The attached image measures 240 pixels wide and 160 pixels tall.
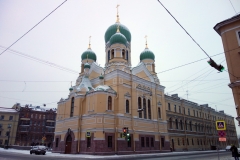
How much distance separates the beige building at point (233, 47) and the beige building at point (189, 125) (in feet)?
73.3

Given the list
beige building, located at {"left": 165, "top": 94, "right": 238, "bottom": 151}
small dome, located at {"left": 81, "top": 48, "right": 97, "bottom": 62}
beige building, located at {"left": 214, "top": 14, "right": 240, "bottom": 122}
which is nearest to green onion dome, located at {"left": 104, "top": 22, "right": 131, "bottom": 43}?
small dome, located at {"left": 81, "top": 48, "right": 97, "bottom": 62}

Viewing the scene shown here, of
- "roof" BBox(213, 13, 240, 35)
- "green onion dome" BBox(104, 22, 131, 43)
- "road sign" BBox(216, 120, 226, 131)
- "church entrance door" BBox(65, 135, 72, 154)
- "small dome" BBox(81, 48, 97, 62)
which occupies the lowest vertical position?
"church entrance door" BBox(65, 135, 72, 154)

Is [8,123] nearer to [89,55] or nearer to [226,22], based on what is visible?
[89,55]

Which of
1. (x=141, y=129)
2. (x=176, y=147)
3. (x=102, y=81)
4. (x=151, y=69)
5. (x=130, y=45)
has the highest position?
(x=130, y=45)

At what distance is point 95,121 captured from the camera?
2569 centimetres

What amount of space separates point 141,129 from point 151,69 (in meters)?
12.9

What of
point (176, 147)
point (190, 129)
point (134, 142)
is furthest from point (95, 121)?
point (190, 129)

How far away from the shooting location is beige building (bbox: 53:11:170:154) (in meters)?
26.0

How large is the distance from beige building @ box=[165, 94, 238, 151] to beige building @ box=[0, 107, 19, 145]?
149 feet

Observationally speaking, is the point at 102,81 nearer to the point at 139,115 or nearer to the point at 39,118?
the point at 139,115

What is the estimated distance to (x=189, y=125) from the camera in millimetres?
44062

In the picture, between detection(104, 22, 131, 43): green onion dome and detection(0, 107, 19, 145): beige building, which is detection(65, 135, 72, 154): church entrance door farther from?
detection(0, 107, 19, 145): beige building

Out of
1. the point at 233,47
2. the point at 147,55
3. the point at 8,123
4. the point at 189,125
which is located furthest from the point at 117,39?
the point at 8,123

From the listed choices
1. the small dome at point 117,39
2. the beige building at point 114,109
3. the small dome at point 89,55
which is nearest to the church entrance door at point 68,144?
the beige building at point 114,109
